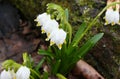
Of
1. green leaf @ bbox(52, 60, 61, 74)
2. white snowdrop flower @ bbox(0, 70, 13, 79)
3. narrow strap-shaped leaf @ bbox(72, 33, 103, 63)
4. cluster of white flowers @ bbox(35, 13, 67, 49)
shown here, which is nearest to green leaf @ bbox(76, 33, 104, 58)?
narrow strap-shaped leaf @ bbox(72, 33, 103, 63)

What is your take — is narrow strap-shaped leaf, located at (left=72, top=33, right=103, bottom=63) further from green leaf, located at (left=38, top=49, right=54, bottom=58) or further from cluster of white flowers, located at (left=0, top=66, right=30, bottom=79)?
cluster of white flowers, located at (left=0, top=66, right=30, bottom=79)

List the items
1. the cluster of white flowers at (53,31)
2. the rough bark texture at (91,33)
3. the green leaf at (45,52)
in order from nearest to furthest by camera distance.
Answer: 1. the cluster of white flowers at (53,31)
2. the green leaf at (45,52)
3. the rough bark texture at (91,33)

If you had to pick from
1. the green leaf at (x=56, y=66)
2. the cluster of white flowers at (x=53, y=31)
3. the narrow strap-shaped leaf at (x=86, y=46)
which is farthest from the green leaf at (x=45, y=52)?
the cluster of white flowers at (x=53, y=31)

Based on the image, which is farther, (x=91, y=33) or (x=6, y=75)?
(x=91, y=33)

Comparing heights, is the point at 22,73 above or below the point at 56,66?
above

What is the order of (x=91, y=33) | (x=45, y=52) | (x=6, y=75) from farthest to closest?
(x=91, y=33), (x=45, y=52), (x=6, y=75)

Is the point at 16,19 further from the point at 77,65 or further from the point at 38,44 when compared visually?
the point at 77,65

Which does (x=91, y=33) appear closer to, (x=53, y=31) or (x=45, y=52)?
(x=45, y=52)

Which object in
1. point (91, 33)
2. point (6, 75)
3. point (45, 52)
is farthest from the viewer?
point (91, 33)

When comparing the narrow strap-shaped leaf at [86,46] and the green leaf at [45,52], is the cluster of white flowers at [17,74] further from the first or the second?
the narrow strap-shaped leaf at [86,46]

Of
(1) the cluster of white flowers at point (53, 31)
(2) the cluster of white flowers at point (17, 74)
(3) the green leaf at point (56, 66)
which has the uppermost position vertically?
(1) the cluster of white flowers at point (53, 31)

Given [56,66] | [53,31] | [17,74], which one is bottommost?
[56,66]

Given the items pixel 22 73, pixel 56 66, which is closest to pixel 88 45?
pixel 56 66
